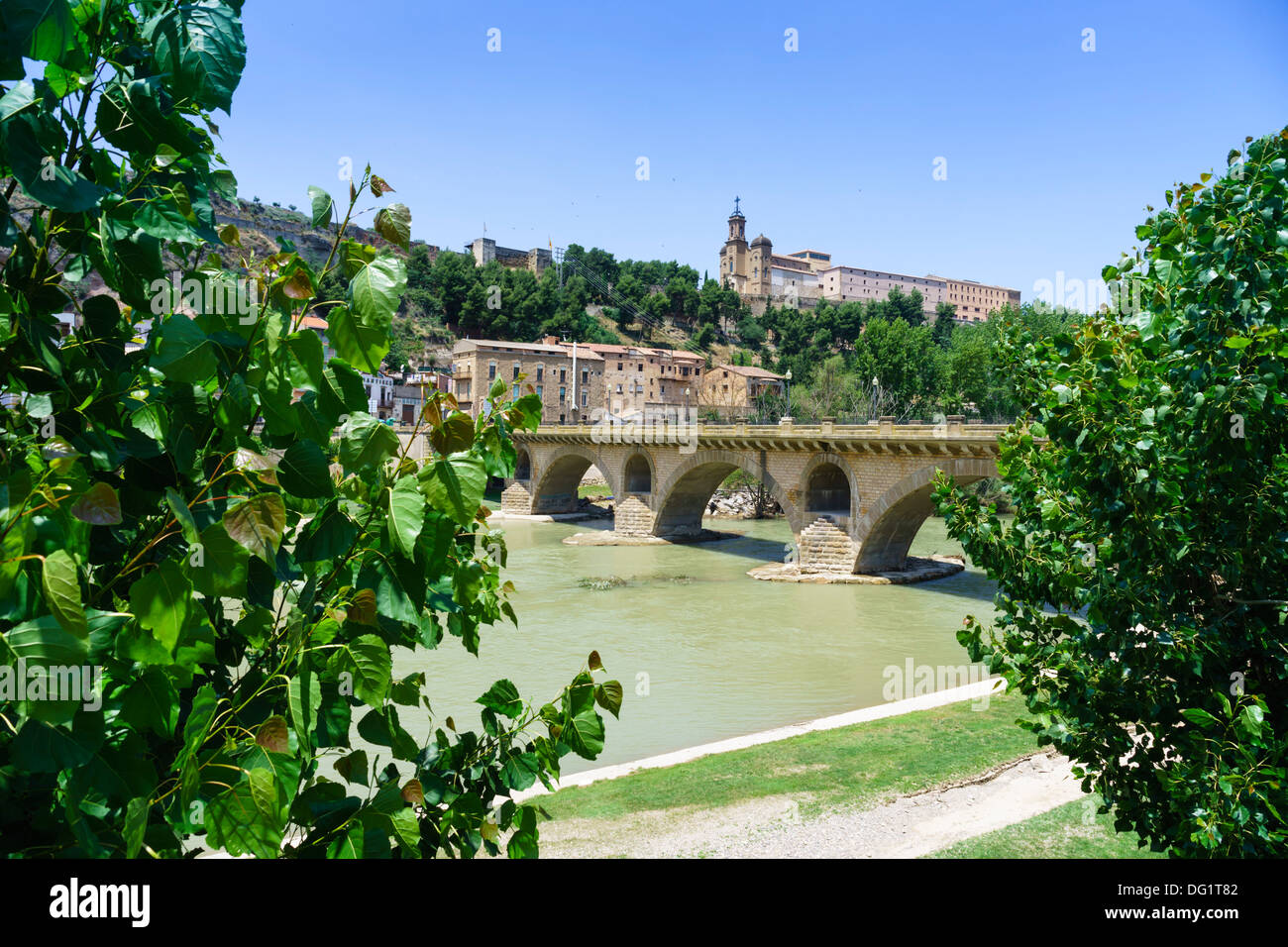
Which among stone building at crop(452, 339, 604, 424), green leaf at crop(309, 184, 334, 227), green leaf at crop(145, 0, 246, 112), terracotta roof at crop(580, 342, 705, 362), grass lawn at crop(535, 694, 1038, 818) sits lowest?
grass lawn at crop(535, 694, 1038, 818)

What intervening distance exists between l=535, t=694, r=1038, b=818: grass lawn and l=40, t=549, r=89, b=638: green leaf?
29.7 ft

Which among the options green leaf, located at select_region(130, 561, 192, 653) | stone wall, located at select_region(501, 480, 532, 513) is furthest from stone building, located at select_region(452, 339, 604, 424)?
green leaf, located at select_region(130, 561, 192, 653)

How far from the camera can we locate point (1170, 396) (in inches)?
161

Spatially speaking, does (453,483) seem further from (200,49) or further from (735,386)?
(735,386)

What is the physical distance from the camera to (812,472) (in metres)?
34.2

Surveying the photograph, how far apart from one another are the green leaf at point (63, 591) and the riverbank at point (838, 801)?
306 inches

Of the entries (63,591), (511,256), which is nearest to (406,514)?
(63,591)

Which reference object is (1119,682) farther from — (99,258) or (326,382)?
(99,258)

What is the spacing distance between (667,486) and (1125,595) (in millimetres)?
37769

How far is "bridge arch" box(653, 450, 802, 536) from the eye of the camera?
38.9 meters

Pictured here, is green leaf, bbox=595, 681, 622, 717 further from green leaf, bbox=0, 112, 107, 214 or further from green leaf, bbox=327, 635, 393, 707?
green leaf, bbox=0, 112, 107, 214

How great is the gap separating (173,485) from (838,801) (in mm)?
9297

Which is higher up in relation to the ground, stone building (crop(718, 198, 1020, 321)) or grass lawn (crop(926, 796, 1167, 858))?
stone building (crop(718, 198, 1020, 321))

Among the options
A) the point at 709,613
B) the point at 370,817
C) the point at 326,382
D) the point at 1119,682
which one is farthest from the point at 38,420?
the point at 709,613
